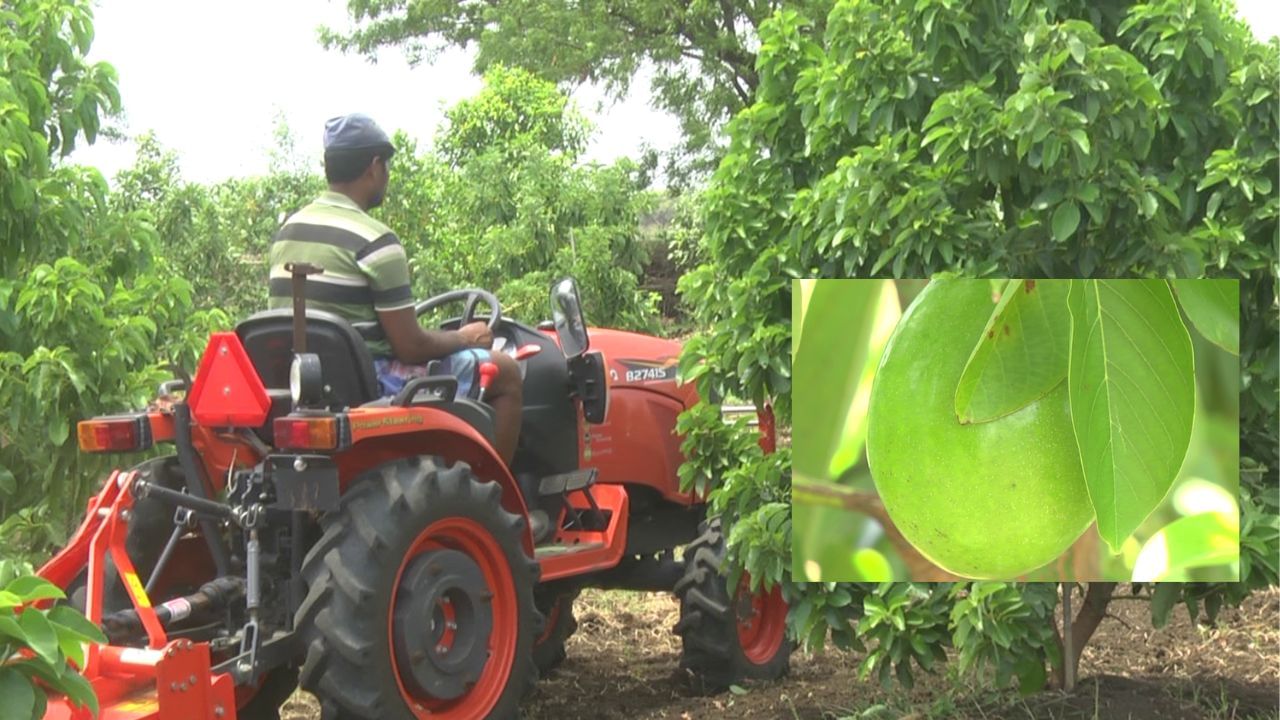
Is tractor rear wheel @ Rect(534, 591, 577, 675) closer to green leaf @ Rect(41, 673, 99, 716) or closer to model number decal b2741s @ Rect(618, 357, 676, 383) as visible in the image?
model number decal b2741s @ Rect(618, 357, 676, 383)

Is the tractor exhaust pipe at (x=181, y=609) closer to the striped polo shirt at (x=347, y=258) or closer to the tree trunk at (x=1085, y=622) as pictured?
the striped polo shirt at (x=347, y=258)

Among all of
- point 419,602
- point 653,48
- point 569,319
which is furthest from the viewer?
point 653,48

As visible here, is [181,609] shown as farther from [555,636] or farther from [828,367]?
[555,636]

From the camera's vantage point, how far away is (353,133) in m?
4.98

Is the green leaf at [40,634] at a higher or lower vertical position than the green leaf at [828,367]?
lower

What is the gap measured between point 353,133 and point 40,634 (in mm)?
2637

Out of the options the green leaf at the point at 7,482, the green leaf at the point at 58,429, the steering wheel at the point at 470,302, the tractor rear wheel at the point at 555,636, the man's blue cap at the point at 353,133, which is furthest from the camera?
the tractor rear wheel at the point at 555,636

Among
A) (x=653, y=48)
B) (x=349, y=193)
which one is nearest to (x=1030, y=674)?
(x=349, y=193)

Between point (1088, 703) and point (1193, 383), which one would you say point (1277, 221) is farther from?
point (1088, 703)

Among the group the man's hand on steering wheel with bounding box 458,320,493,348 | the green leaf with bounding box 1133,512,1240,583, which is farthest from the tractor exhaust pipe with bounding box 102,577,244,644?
the green leaf with bounding box 1133,512,1240,583

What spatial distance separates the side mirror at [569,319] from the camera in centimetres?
579

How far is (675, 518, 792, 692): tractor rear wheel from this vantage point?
5910 millimetres

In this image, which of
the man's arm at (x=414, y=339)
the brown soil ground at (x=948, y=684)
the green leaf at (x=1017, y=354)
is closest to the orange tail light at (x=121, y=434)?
the man's arm at (x=414, y=339)

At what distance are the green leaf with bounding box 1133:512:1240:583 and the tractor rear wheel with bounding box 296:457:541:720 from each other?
79.9 inches
